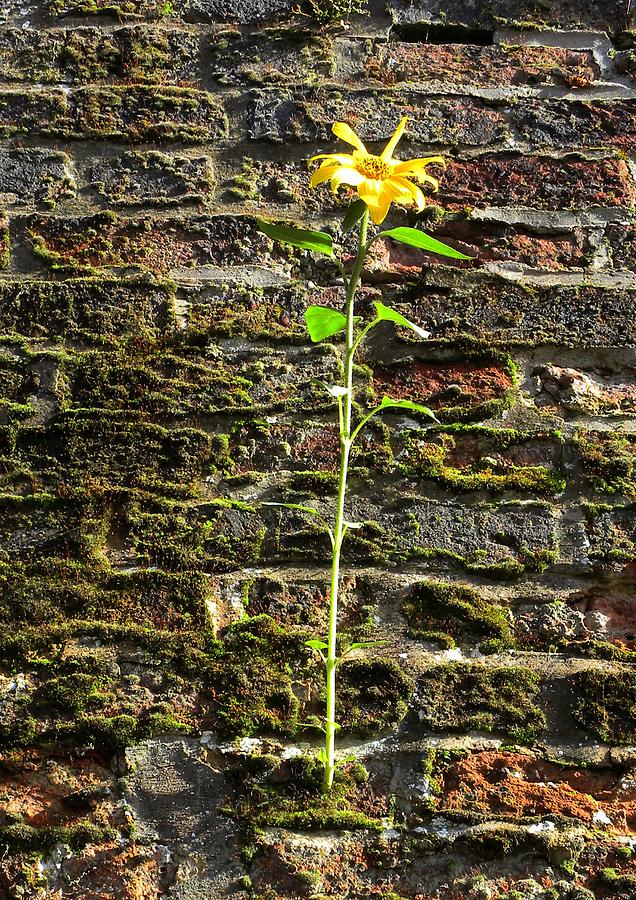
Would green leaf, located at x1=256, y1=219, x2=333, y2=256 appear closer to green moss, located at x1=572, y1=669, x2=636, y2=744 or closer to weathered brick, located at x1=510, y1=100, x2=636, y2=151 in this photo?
weathered brick, located at x1=510, y1=100, x2=636, y2=151

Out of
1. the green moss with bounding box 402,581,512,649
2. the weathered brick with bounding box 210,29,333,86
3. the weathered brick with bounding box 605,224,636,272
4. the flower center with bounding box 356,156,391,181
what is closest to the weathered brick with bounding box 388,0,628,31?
the weathered brick with bounding box 210,29,333,86

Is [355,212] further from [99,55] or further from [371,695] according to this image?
[99,55]

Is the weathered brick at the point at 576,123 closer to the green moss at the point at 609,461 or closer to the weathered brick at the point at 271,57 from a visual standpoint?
the weathered brick at the point at 271,57

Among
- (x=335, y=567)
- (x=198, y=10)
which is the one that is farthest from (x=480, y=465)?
(x=198, y=10)

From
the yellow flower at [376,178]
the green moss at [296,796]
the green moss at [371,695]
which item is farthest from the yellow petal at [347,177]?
the green moss at [296,796]

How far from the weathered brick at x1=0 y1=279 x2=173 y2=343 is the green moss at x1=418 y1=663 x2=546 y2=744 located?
0.77 meters

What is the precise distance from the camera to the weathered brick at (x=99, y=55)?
1621 millimetres

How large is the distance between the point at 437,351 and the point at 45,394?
69 centimetres

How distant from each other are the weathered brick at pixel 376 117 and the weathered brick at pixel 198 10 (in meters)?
0.19

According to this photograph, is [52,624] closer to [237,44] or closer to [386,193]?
[386,193]

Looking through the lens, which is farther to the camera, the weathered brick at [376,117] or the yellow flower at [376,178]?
the weathered brick at [376,117]

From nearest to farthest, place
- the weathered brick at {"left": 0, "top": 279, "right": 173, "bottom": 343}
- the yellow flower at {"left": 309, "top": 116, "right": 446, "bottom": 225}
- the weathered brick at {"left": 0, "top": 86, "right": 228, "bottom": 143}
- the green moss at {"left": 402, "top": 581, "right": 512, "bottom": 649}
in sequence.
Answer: the yellow flower at {"left": 309, "top": 116, "right": 446, "bottom": 225} → the green moss at {"left": 402, "top": 581, "right": 512, "bottom": 649} → the weathered brick at {"left": 0, "top": 279, "right": 173, "bottom": 343} → the weathered brick at {"left": 0, "top": 86, "right": 228, "bottom": 143}

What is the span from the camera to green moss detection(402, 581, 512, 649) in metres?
1.31

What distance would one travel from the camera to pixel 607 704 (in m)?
1.26
